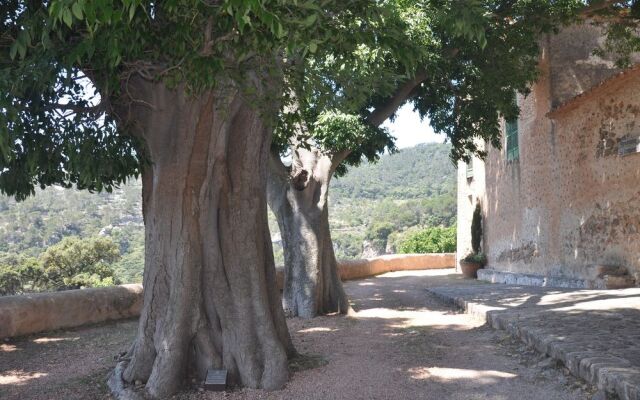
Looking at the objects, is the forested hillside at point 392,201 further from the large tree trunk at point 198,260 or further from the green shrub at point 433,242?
the large tree trunk at point 198,260

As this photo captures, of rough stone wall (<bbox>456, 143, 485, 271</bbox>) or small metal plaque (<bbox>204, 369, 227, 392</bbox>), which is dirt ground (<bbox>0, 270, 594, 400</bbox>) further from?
rough stone wall (<bbox>456, 143, 485, 271</bbox>)

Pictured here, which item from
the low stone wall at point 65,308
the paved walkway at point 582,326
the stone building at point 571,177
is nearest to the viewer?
the paved walkway at point 582,326

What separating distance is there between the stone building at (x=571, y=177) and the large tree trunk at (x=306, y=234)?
16.6 ft

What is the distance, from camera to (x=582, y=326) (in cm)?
660

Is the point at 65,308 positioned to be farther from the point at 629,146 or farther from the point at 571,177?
the point at 571,177

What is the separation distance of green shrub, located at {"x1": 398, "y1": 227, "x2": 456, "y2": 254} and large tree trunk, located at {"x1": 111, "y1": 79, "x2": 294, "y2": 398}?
22269 mm

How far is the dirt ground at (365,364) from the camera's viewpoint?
509 centimetres

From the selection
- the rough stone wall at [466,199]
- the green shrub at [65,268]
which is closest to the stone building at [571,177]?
the rough stone wall at [466,199]

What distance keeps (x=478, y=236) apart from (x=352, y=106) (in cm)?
1507

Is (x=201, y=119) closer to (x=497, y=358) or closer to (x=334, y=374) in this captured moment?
(x=334, y=374)

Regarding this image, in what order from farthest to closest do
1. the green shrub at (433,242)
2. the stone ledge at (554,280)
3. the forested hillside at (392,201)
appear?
the forested hillside at (392,201) < the green shrub at (433,242) < the stone ledge at (554,280)

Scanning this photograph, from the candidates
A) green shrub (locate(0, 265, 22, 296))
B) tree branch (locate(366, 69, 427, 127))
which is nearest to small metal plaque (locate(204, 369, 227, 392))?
tree branch (locate(366, 69, 427, 127))

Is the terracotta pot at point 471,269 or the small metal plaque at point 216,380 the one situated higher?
the terracotta pot at point 471,269

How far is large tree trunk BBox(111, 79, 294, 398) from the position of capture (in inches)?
207
